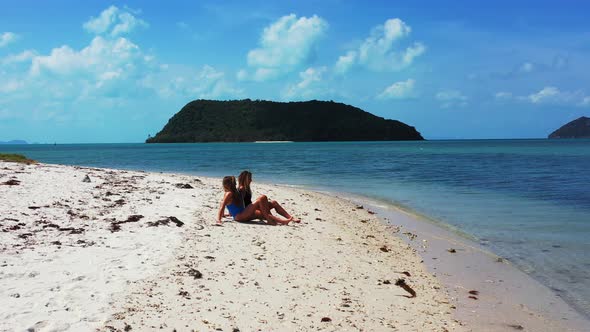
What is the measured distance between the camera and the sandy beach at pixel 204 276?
5523 mm

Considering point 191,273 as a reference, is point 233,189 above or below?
above

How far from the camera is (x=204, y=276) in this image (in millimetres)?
6988

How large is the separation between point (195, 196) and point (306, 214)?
3.70 metres

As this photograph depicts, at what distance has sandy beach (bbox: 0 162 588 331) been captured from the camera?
5.52m

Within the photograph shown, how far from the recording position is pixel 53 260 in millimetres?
6969

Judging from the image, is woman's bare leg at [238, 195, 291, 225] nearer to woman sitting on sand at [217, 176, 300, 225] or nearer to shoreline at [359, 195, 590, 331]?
woman sitting on sand at [217, 176, 300, 225]

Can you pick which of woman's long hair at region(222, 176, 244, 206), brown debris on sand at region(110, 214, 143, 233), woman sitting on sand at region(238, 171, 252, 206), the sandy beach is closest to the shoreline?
the sandy beach

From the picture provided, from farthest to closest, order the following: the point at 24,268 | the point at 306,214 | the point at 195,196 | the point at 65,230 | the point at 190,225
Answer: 1. the point at 195,196
2. the point at 306,214
3. the point at 190,225
4. the point at 65,230
5. the point at 24,268

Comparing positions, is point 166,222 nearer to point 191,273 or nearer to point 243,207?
point 243,207

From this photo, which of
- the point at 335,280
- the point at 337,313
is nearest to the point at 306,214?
the point at 335,280

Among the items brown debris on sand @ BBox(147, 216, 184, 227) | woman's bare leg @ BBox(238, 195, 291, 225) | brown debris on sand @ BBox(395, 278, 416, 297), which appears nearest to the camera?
brown debris on sand @ BBox(395, 278, 416, 297)

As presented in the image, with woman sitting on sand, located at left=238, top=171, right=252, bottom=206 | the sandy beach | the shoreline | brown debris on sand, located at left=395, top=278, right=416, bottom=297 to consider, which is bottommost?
the shoreline

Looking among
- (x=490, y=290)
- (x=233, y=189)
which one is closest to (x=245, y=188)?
(x=233, y=189)

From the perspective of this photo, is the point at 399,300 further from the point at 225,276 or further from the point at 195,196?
the point at 195,196
